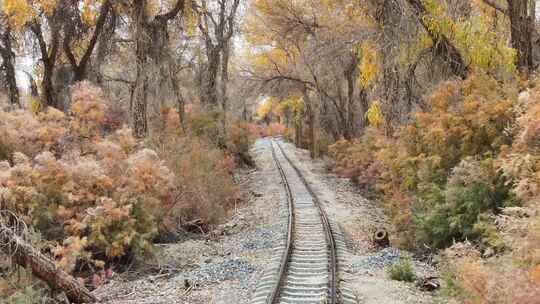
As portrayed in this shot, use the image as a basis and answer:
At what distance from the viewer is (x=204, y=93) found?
3170cm

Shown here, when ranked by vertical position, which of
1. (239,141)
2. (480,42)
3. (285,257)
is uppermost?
(480,42)

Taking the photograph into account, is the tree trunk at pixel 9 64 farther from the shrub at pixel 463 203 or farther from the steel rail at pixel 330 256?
the shrub at pixel 463 203

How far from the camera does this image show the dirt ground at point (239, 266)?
30.8ft

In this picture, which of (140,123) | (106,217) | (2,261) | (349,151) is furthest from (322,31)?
(2,261)

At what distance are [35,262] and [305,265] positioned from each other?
503 centimetres

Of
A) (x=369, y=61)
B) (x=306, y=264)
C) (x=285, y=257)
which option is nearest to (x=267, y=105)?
(x=369, y=61)

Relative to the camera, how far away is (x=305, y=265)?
1090 cm

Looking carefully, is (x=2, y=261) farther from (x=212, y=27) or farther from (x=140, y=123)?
(x=212, y=27)

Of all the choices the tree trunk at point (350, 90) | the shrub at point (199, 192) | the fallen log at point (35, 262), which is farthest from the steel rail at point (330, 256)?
the tree trunk at point (350, 90)

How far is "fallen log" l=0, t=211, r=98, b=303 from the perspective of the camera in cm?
798

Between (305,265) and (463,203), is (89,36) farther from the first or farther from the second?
(463,203)

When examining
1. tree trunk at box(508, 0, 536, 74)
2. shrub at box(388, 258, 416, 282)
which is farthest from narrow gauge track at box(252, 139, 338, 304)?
tree trunk at box(508, 0, 536, 74)

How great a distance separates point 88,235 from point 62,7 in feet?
34.9

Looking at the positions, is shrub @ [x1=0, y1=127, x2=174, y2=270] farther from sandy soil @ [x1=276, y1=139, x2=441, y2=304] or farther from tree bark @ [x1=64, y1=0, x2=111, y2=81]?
tree bark @ [x1=64, y1=0, x2=111, y2=81]
